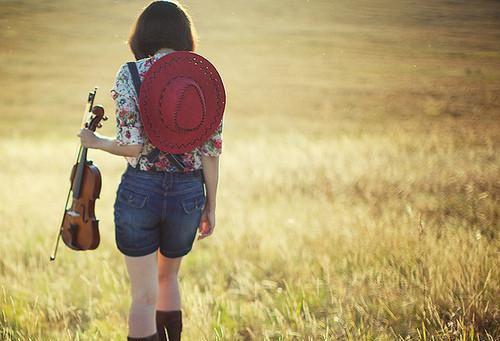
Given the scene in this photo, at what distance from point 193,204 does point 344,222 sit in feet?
9.20

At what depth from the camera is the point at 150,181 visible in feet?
9.70

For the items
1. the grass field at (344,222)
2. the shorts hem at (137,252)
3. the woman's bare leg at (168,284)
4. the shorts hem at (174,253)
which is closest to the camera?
the shorts hem at (137,252)

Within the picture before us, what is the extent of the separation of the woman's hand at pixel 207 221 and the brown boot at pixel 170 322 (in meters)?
0.48

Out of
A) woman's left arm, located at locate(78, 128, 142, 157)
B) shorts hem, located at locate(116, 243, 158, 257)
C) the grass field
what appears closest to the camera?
woman's left arm, located at locate(78, 128, 142, 157)

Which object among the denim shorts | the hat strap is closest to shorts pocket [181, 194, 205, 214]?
the denim shorts

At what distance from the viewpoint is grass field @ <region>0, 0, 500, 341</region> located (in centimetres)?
377

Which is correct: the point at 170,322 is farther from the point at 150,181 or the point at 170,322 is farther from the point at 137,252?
the point at 150,181

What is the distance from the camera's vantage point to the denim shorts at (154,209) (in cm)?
295

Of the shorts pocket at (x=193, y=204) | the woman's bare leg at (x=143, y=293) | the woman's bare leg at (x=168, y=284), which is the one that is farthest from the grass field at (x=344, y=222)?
the shorts pocket at (x=193, y=204)

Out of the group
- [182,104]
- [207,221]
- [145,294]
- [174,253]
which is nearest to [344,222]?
[207,221]

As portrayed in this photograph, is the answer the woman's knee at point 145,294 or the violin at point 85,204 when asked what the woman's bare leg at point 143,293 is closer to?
the woman's knee at point 145,294

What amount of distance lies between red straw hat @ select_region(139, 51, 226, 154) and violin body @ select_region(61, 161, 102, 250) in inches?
15.0

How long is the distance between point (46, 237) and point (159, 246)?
11.0 ft

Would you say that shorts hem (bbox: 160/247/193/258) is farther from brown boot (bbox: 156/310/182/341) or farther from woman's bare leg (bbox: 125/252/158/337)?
brown boot (bbox: 156/310/182/341)
